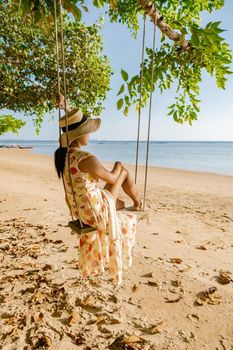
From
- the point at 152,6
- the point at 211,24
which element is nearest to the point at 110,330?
the point at 211,24

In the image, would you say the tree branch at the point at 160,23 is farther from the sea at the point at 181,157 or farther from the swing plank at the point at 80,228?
the sea at the point at 181,157

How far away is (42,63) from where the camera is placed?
6.52 m

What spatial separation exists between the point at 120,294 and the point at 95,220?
1.34 m

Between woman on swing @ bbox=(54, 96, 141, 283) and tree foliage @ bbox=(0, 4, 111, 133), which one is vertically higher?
tree foliage @ bbox=(0, 4, 111, 133)

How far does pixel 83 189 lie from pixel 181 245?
149 inches

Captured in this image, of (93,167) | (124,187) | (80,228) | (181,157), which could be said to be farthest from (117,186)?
(181,157)

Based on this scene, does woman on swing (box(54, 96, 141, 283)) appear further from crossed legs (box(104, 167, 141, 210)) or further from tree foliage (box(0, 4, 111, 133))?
tree foliage (box(0, 4, 111, 133))

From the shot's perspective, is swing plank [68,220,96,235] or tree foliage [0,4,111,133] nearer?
swing plank [68,220,96,235]

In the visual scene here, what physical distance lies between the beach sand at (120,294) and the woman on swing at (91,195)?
0.48 m

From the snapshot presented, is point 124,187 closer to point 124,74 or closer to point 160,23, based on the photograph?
point 124,74

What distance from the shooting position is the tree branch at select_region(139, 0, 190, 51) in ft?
11.2

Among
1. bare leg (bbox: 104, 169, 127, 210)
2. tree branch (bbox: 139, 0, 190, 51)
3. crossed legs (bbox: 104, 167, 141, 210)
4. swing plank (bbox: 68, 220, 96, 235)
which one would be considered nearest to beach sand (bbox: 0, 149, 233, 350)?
crossed legs (bbox: 104, 167, 141, 210)

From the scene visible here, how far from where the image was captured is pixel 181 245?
6.35 metres

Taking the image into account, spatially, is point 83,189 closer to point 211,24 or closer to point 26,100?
point 211,24
